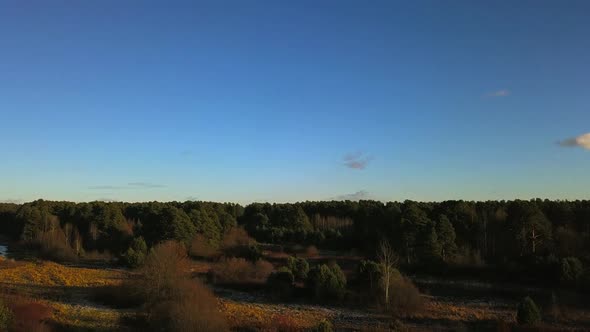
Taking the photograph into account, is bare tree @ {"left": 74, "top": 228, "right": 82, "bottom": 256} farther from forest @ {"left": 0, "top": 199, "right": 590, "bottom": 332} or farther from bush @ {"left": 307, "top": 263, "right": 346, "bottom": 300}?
bush @ {"left": 307, "top": 263, "right": 346, "bottom": 300}

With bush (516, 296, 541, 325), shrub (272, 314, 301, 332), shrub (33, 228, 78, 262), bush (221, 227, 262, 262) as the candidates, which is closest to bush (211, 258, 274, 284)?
bush (221, 227, 262, 262)

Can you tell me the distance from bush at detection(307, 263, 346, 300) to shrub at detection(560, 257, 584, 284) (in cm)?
2015

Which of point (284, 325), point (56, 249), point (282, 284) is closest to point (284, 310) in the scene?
point (282, 284)

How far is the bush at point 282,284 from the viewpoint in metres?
43.2

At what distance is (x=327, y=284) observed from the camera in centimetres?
4144

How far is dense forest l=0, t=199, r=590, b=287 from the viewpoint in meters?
55.2

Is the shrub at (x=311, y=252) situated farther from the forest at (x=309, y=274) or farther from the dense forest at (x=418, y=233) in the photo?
the dense forest at (x=418, y=233)

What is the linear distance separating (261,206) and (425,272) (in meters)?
72.7

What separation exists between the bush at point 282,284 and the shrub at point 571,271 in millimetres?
24504

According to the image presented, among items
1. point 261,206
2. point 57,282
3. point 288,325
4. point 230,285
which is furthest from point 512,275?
point 261,206

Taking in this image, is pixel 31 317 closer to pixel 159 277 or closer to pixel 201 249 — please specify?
pixel 159 277

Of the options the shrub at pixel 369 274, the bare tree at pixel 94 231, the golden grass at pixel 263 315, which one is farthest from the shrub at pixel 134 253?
the shrub at pixel 369 274

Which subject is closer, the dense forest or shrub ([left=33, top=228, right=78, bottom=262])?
the dense forest

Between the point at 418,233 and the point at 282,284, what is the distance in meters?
22.4
